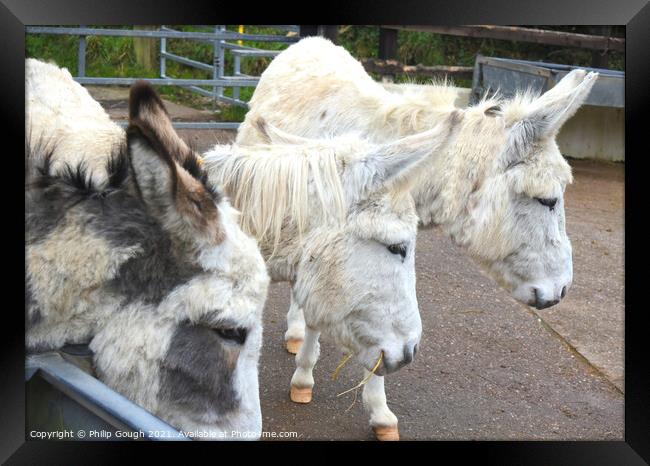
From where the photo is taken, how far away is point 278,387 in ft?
11.1

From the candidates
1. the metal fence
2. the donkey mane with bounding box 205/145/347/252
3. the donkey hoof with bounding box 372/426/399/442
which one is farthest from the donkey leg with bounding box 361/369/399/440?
the metal fence

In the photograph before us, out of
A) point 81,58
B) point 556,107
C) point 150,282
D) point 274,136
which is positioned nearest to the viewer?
point 150,282

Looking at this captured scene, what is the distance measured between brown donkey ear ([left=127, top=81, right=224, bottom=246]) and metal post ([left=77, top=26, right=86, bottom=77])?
5.39ft

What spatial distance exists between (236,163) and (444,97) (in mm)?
1198

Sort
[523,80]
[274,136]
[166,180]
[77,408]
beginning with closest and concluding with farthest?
[166,180] → [77,408] → [274,136] → [523,80]

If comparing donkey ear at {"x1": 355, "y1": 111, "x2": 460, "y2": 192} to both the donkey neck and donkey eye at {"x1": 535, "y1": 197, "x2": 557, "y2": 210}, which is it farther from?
donkey eye at {"x1": 535, "y1": 197, "x2": 557, "y2": 210}

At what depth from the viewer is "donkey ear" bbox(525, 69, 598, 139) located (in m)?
3.05

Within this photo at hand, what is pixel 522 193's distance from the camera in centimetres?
320

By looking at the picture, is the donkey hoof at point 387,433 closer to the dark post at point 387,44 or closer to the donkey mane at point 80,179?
the donkey mane at point 80,179

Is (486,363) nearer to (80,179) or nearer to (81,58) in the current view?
(81,58)

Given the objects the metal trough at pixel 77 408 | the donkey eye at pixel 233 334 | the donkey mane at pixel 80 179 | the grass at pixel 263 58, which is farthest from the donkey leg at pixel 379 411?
the grass at pixel 263 58

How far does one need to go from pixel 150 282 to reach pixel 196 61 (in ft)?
11.6

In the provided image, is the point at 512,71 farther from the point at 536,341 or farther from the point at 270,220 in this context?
the point at 270,220

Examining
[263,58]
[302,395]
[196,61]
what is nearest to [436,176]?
[302,395]
